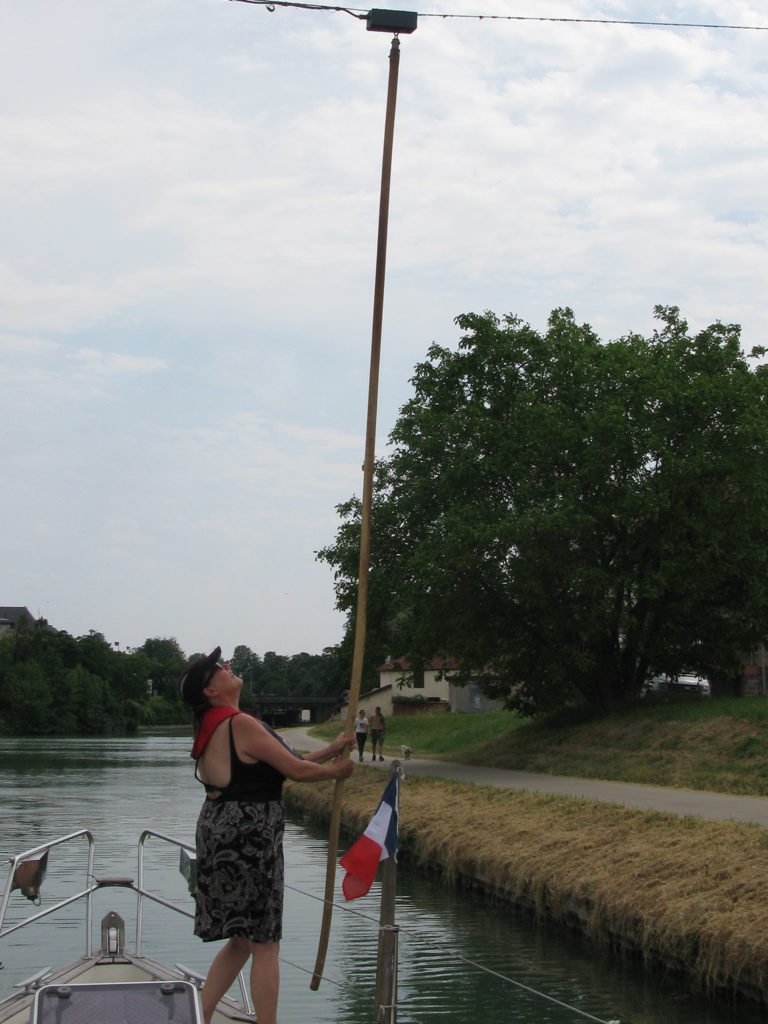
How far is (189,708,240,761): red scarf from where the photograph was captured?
5.80 meters

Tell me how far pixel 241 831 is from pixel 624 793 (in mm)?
16499

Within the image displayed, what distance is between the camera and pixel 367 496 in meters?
6.55

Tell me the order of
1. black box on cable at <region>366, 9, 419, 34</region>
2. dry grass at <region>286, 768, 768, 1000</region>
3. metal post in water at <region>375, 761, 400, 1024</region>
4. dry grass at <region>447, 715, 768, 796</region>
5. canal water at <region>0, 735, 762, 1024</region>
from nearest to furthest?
metal post in water at <region>375, 761, 400, 1024</region>
black box on cable at <region>366, 9, 419, 34</region>
dry grass at <region>286, 768, 768, 1000</region>
canal water at <region>0, 735, 762, 1024</region>
dry grass at <region>447, 715, 768, 796</region>

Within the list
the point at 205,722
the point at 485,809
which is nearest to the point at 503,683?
the point at 485,809

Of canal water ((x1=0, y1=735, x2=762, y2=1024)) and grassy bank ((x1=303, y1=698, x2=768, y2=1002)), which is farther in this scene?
grassy bank ((x1=303, y1=698, x2=768, y2=1002))

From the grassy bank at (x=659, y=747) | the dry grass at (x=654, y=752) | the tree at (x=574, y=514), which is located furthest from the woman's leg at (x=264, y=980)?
the tree at (x=574, y=514)

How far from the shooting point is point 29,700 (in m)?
125

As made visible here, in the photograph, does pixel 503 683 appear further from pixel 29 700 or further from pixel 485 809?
pixel 29 700

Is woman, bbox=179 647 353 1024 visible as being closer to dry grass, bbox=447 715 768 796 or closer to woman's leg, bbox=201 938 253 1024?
woman's leg, bbox=201 938 253 1024

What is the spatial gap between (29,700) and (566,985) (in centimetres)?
12038

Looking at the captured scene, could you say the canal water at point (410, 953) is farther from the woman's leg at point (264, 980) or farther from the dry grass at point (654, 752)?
the dry grass at point (654, 752)

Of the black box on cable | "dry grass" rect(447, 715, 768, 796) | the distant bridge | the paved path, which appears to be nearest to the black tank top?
the black box on cable

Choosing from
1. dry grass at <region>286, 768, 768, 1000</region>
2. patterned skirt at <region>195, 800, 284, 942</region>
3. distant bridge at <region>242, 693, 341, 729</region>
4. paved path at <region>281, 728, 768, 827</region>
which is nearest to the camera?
patterned skirt at <region>195, 800, 284, 942</region>

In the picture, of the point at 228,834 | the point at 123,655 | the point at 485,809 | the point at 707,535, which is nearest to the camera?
the point at 228,834
